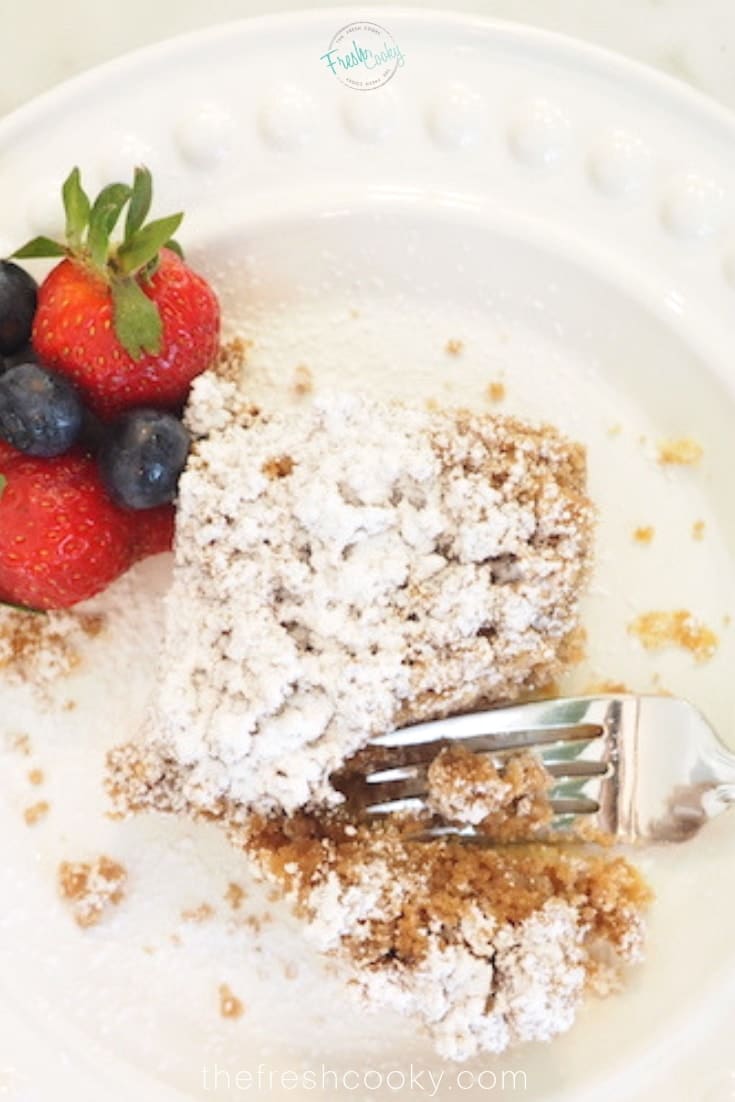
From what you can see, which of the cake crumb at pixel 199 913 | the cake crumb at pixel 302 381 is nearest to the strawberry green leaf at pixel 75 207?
the cake crumb at pixel 302 381

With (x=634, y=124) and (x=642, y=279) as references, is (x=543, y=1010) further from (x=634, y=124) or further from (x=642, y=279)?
(x=634, y=124)

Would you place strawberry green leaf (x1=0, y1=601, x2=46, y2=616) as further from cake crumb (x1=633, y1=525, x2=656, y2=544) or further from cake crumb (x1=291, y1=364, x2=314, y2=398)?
cake crumb (x1=633, y1=525, x2=656, y2=544)

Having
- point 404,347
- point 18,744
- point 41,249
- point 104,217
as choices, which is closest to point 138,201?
point 104,217

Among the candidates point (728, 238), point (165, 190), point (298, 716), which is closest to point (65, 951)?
point (298, 716)

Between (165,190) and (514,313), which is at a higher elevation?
(165,190)

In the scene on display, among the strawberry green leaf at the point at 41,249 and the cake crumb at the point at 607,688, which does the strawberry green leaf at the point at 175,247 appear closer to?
the strawberry green leaf at the point at 41,249

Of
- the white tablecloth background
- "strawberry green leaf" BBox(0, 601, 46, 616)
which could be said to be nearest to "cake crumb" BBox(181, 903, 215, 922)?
"strawberry green leaf" BBox(0, 601, 46, 616)
